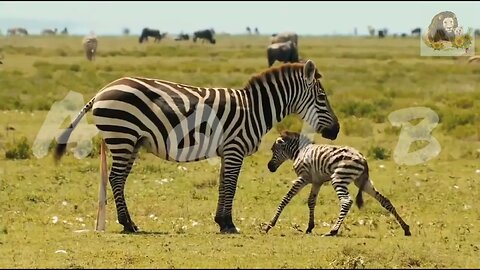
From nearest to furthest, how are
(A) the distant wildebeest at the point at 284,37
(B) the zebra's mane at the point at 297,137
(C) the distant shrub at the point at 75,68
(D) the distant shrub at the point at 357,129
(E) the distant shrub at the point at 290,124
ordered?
(B) the zebra's mane at the point at 297,137 < (D) the distant shrub at the point at 357,129 < (E) the distant shrub at the point at 290,124 < (C) the distant shrub at the point at 75,68 < (A) the distant wildebeest at the point at 284,37

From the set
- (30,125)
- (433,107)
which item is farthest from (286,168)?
(433,107)

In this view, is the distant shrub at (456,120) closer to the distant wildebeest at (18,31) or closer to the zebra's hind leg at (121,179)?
the zebra's hind leg at (121,179)

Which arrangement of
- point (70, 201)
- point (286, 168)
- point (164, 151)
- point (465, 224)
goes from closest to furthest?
point (164, 151) < point (465, 224) < point (70, 201) < point (286, 168)

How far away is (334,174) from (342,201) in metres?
0.40

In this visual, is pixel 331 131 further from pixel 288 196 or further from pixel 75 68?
pixel 75 68

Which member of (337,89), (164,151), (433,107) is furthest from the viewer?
(337,89)

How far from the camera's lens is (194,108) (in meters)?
10.6

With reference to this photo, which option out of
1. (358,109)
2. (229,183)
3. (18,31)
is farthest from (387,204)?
(18,31)

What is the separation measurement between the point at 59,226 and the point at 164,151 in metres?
1.71

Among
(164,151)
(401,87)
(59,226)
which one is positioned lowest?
(401,87)

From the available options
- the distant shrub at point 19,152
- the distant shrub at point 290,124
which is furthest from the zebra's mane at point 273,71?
the distant shrub at point 290,124

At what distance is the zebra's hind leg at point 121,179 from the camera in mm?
10398

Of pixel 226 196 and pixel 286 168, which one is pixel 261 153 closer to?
pixel 286 168

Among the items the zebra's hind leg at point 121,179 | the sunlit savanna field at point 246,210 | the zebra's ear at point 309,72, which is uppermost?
the zebra's ear at point 309,72
